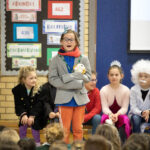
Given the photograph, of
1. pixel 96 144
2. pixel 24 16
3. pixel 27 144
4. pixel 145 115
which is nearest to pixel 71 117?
pixel 145 115

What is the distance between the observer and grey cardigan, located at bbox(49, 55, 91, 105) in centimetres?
295

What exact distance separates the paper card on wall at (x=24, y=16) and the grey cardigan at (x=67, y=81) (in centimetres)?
130

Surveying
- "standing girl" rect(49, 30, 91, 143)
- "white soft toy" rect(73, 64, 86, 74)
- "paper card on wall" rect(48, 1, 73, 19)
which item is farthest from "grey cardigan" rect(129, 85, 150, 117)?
"paper card on wall" rect(48, 1, 73, 19)

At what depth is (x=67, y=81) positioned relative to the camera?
9.66ft

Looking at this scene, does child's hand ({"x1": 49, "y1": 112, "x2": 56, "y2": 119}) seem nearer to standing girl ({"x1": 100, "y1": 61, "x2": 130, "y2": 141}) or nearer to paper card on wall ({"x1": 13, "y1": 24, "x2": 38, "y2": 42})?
standing girl ({"x1": 100, "y1": 61, "x2": 130, "y2": 141})

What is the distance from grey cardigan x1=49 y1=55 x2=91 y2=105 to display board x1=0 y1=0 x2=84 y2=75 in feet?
3.65

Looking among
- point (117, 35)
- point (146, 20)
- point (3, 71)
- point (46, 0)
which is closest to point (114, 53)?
point (117, 35)

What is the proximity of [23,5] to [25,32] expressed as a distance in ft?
1.26

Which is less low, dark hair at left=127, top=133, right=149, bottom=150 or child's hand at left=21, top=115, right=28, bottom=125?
dark hair at left=127, top=133, right=149, bottom=150

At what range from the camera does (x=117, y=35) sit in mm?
4152

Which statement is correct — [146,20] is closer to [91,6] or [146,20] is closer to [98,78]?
[91,6]

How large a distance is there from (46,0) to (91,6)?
0.65 m

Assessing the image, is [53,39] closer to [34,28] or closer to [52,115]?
[34,28]

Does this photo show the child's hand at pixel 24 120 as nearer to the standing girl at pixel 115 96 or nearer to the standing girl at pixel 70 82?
the standing girl at pixel 70 82
